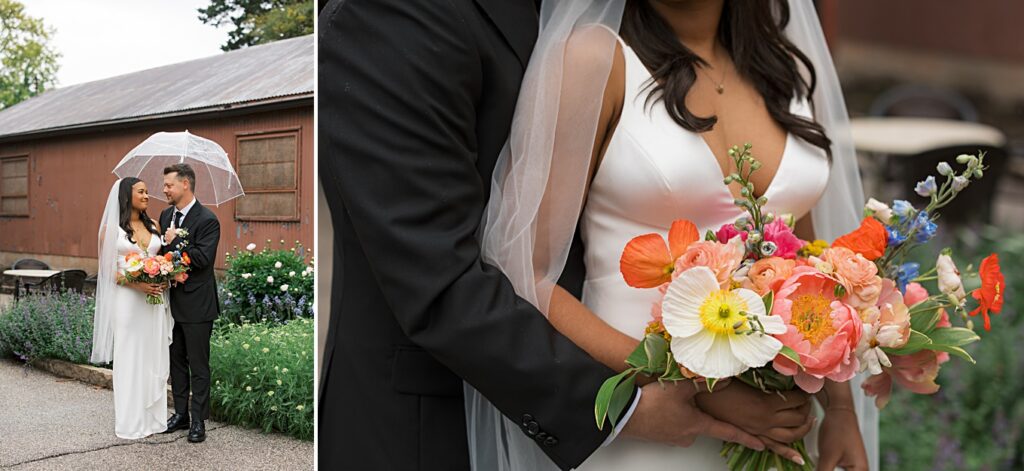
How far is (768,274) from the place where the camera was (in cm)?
91

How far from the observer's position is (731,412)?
99cm

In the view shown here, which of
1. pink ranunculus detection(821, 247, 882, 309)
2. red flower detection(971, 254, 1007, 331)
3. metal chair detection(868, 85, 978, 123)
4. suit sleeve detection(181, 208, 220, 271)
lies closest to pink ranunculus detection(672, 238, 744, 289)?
pink ranunculus detection(821, 247, 882, 309)

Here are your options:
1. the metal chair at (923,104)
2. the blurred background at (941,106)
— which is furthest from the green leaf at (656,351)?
the metal chair at (923,104)

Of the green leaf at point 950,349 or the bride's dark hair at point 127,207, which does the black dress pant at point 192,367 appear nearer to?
the bride's dark hair at point 127,207

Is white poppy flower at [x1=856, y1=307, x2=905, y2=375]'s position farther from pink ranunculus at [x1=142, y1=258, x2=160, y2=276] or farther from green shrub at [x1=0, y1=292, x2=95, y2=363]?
green shrub at [x1=0, y1=292, x2=95, y2=363]

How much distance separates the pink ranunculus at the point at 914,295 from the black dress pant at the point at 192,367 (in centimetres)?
144

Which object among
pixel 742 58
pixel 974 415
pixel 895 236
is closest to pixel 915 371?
pixel 895 236

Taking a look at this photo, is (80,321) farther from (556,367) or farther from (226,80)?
(556,367)

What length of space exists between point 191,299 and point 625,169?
3.67 feet

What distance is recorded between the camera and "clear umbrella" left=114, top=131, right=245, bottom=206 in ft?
5.55

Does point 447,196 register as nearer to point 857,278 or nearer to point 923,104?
point 857,278

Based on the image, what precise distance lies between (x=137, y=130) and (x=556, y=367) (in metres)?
1.25

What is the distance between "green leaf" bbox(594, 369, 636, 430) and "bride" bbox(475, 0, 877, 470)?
0.32ft

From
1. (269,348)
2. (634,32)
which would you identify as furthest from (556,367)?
(269,348)
